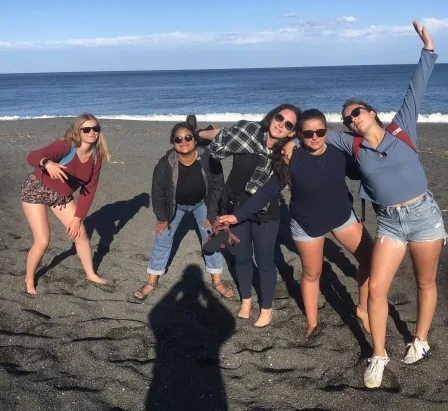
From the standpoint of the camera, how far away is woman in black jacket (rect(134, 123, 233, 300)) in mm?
4535

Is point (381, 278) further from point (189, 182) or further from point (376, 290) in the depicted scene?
point (189, 182)

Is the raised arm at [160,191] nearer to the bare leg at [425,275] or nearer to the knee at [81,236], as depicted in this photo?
the knee at [81,236]

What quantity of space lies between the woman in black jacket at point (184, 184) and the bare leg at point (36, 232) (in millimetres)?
1108

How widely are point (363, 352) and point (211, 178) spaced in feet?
6.96

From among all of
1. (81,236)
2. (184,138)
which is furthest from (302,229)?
(81,236)

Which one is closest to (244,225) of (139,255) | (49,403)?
(49,403)

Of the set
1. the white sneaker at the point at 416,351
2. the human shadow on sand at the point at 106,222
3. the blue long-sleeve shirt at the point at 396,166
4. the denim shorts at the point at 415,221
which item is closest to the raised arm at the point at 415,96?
the blue long-sleeve shirt at the point at 396,166

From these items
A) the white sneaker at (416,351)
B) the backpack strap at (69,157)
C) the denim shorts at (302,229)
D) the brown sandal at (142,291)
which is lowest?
the brown sandal at (142,291)

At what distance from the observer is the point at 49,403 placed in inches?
130

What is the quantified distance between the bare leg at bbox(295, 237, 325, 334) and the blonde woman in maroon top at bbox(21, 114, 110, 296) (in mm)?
2296

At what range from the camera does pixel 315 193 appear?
365cm

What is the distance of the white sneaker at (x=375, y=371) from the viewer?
11.6 ft

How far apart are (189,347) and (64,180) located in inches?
80.7

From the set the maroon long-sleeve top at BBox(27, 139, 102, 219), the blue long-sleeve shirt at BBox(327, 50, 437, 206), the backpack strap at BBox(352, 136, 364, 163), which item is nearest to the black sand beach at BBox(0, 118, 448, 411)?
the maroon long-sleeve top at BBox(27, 139, 102, 219)
